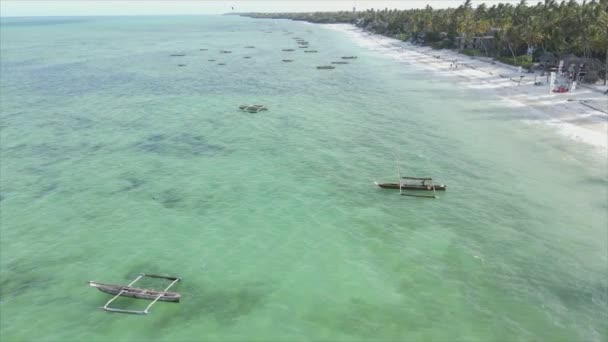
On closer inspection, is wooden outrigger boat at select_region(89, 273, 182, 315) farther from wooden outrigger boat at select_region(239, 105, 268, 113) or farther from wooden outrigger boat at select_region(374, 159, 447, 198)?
wooden outrigger boat at select_region(239, 105, 268, 113)

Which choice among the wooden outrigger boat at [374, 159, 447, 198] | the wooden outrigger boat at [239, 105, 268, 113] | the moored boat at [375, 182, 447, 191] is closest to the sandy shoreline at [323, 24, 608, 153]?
the moored boat at [375, 182, 447, 191]

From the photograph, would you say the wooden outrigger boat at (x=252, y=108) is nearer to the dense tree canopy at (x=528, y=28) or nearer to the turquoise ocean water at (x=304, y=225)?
the turquoise ocean water at (x=304, y=225)

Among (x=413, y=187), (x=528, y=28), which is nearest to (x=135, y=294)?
(x=413, y=187)

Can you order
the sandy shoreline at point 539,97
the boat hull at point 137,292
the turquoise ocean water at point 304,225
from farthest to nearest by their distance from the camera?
the sandy shoreline at point 539,97 → the boat hull at point 137,292 → the turquoise ocean water at point 304,225

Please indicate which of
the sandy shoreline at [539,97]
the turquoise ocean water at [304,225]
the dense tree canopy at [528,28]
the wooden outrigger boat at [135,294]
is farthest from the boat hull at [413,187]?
the dense tree canopy at [528,28]

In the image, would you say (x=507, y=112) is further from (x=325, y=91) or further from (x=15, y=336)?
(x=15, y=336)

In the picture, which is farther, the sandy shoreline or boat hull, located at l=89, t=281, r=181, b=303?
the sandy shoreline

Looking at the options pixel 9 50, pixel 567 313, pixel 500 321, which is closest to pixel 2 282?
pixel 500 321
